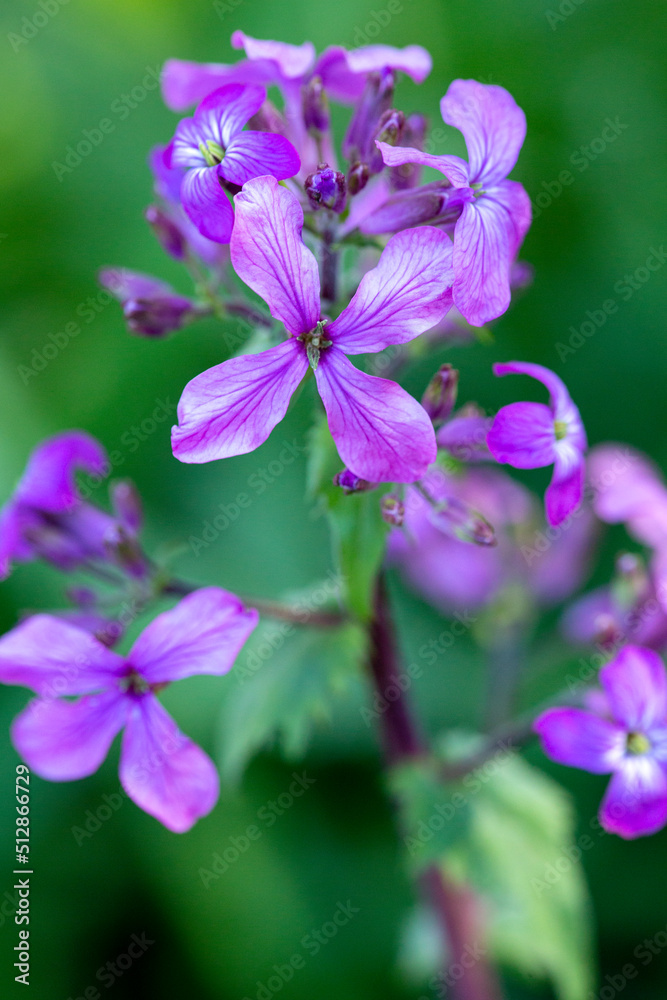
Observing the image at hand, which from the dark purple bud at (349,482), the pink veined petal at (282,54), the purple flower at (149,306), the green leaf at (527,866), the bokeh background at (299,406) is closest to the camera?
the dark purple bud at (349,482)

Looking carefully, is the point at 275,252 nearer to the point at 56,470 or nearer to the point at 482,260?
the point at 482,260

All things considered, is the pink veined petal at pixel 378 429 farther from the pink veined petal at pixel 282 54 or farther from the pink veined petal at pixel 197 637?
the pink veined petal at pixel 282 54

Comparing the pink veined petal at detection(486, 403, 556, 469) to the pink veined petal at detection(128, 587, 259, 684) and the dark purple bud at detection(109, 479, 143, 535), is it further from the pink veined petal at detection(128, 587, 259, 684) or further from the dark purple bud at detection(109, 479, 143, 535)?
the dark purple bud at detection(109, 479, 143, 535)

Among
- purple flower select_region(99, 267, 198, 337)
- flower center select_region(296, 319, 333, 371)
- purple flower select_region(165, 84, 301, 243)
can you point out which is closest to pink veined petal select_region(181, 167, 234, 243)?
purple flower select_region(165, 84, 301, 243)

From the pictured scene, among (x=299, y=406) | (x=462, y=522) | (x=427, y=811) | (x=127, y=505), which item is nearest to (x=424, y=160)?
(x=462, y=522)

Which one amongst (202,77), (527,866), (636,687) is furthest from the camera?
(527,866)

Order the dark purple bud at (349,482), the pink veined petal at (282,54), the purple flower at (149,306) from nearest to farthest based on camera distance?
the dark purple bud at (349,482), the pink veined petal at (282,54), the purple flower at (149,306)

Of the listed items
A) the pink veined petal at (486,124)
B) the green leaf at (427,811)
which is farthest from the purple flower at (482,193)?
the green leaf at (427,811)
